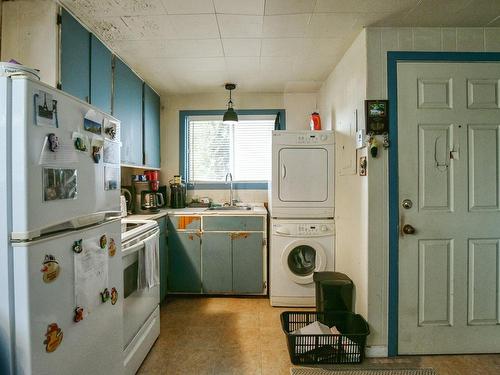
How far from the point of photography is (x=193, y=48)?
2.33 m

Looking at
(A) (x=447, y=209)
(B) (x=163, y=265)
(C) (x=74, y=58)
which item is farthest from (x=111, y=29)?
(A) (x=447, y=209)

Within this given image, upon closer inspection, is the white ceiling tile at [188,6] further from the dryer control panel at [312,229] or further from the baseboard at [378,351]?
the baseboard at [378,351]

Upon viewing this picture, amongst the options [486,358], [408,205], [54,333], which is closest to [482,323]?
[486,358]

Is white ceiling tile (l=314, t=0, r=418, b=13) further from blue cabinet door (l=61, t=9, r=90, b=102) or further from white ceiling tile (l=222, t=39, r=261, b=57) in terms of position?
blue cabinet door (l=61, t=9, r=90, b=102)

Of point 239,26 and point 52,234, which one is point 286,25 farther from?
point 52,234

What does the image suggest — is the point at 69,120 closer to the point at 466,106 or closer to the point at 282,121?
the point at 466,106

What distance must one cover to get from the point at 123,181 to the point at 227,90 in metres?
1.73

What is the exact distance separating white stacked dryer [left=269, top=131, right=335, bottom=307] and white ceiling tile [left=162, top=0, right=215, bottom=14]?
1230mm

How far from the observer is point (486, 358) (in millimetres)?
1886

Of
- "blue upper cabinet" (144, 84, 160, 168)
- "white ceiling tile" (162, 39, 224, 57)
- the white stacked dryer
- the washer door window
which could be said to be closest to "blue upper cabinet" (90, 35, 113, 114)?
"white ceiling tile" (162, 39, 224, 57)

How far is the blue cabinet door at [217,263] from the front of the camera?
2865 millimetres

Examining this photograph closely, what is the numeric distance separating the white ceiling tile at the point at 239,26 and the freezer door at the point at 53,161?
1.18 metres

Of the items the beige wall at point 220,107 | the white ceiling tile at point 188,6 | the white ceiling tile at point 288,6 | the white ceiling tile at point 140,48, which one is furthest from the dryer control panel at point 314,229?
the white ceiling tile at point 140,48

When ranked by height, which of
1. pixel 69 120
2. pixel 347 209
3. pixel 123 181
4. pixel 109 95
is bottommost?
pixel 347 209
